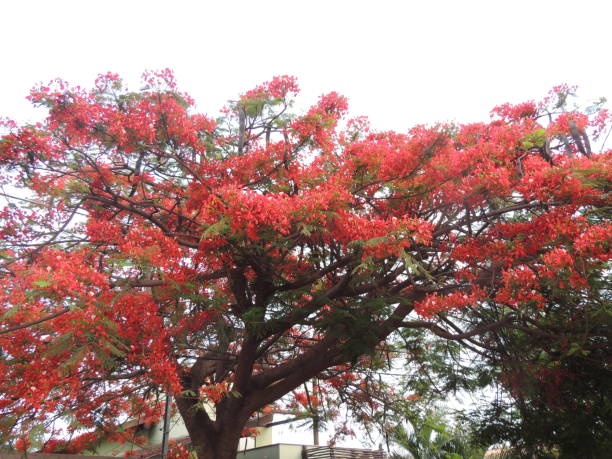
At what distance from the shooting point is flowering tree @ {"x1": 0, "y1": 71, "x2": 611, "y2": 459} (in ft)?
17.6

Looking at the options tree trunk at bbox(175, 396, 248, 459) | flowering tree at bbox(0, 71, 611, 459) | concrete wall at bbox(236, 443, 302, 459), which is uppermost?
flowering tree at bbox(0, 71, 611, 459)

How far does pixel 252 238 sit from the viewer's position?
544cm

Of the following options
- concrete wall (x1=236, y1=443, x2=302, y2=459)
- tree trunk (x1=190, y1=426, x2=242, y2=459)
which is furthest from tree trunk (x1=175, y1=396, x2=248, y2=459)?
concrete wall (x1=236, y1=443, x2=302, y2=459)

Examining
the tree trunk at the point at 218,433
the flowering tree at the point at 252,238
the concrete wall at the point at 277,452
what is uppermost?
the flowering tree at the point at 252,238

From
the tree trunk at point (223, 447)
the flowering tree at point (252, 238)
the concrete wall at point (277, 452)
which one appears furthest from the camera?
the concrete wall at point (277, 452)

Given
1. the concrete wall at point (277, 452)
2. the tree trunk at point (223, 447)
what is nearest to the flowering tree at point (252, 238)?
the tree trunk at point (223, 447)

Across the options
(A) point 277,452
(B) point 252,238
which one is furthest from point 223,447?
(A) point 277,452

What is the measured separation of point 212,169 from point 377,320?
345 centimetres

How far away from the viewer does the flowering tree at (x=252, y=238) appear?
5.35m

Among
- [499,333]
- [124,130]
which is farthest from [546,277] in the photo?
[124,130]

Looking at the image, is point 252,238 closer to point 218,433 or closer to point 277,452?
point 218,433

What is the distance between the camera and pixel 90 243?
761 centimetres

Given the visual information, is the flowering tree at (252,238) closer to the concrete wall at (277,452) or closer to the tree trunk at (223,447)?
the tree trunk at (223,447)

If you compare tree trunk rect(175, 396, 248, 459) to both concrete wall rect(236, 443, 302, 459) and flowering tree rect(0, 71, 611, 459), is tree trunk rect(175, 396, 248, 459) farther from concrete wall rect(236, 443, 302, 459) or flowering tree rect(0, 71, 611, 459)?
concrete wall rect(236, 443, 302, 459)
